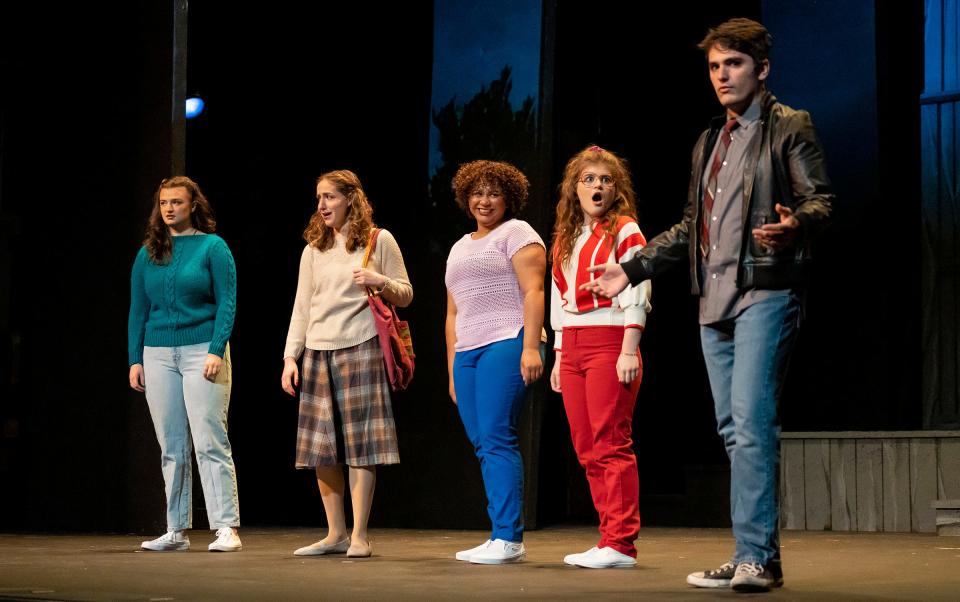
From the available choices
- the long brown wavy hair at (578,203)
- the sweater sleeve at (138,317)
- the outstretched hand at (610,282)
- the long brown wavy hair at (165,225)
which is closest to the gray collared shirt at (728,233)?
the outstretched hand at (610,282)

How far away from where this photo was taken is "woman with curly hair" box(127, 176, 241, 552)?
18.3 feet

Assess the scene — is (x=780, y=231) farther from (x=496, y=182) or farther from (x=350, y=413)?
(x=350, y=413)

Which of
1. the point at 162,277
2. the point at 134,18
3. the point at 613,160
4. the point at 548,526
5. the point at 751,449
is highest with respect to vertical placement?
the point at 134,18

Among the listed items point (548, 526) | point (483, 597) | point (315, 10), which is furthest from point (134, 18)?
point (483, 597)

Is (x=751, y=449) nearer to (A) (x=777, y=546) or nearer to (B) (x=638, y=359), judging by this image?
(A) (x=777, y=546)

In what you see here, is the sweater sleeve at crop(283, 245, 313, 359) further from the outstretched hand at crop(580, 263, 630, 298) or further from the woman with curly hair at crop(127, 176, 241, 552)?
the outstretched hand at crop(580, 263, 630, 298)

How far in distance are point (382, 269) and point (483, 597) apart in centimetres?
208

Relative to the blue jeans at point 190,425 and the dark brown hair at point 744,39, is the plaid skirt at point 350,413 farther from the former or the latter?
the dark brown hair at point 744,39

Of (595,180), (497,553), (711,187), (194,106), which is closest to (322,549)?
(497,553)

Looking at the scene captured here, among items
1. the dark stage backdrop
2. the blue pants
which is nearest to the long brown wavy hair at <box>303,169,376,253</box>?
the blue pants

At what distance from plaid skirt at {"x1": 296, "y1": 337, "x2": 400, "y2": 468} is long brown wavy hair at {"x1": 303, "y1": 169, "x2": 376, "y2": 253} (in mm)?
420

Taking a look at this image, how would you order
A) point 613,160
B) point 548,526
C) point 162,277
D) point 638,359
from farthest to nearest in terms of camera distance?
point 548,526, point 162,277, point 613,160, point 638,359

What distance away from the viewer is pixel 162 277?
18.7 ft

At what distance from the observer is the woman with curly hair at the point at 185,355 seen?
5586 millimetres
